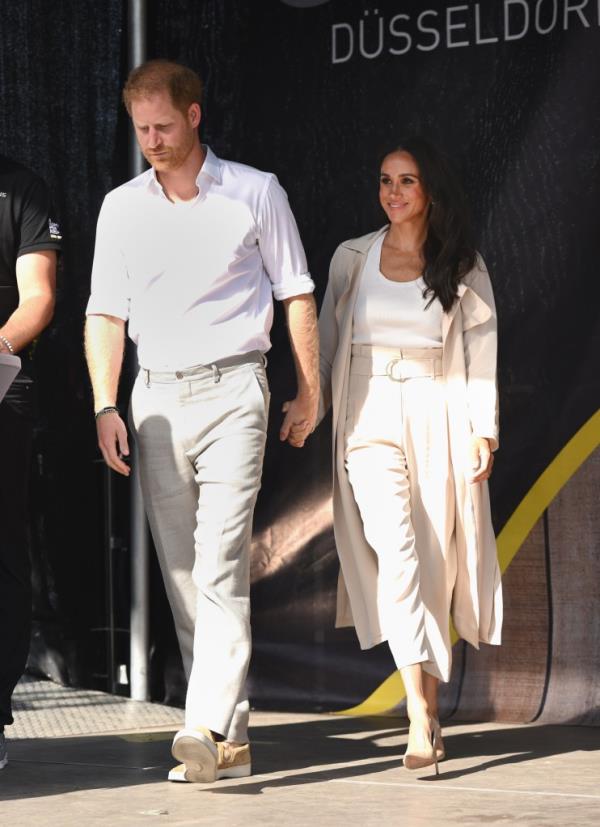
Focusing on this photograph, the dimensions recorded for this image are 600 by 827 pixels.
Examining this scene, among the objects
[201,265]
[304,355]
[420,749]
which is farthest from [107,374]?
[420,749]

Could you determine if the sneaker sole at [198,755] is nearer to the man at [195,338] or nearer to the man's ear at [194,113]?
the man at [195,338]

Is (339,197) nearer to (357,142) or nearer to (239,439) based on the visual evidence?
(357,142)

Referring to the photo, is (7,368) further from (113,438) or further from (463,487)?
(463,487)

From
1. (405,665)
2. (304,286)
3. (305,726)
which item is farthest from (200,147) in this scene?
(305,726)

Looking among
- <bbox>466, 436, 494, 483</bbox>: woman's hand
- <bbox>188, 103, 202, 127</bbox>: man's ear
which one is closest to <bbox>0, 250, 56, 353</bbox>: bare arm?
<bbox>188, 103, 202, 127</bbox>: man's ear

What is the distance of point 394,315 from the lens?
459 cm

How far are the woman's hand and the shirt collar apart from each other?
1.04 metres

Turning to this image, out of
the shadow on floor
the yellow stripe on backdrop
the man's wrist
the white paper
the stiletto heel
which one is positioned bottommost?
the shadow on floor

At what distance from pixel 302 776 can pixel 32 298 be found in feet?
4.74

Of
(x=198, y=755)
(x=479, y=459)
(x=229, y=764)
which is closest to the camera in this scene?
(x=198, y=755)

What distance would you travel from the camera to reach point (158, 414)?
4203 millimetres

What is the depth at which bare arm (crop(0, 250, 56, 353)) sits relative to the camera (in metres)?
4.20

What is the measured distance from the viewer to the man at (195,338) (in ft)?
13.5

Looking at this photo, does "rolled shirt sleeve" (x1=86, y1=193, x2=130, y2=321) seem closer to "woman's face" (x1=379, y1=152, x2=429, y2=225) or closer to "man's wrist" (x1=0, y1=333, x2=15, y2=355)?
"man's wrist" (x1=0, y1=333, x2=15, y2=355)
